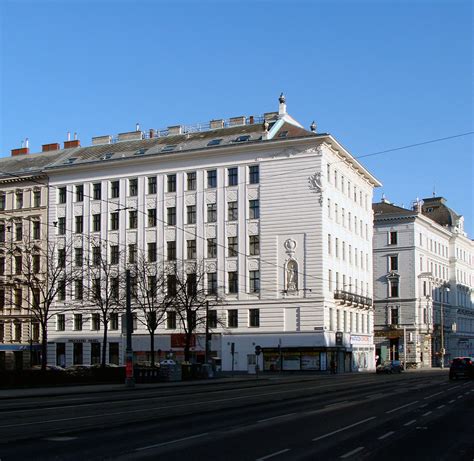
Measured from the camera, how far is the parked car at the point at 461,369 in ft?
189

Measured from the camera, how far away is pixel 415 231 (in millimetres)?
104312

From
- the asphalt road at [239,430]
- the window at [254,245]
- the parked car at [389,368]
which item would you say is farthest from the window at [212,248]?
the asphalt road at [239,430]

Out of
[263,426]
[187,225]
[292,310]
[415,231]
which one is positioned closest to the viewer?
[263,426]

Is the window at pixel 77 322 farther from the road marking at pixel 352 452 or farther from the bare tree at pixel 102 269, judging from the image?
the road marking at pixel 352 452

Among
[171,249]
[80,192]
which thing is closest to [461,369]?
[171,249]

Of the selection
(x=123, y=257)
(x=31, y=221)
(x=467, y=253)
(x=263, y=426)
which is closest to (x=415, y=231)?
(x=467, y=253)

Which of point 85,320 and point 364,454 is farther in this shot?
point 85,320

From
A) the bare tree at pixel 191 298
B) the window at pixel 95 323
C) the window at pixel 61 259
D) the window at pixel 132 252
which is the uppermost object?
the window at pixel 132 252

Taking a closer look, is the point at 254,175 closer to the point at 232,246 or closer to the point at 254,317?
the point at 232,246

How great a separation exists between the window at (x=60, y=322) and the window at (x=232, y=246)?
1923 centimetres

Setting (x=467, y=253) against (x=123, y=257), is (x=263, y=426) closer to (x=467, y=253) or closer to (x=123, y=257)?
(x=123, y=257)

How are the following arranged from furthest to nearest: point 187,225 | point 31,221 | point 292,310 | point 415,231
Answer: point 415,231, point 31,221, point 187,225, point 292,310

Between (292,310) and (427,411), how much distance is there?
48.6m

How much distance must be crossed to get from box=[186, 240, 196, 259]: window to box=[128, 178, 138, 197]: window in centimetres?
797
